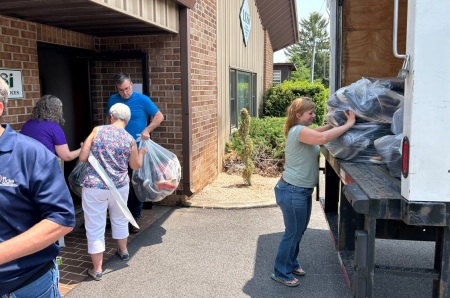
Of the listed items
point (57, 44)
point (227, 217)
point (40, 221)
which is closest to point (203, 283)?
point (227, 217)

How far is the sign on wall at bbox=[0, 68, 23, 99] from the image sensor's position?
4152 millimetres

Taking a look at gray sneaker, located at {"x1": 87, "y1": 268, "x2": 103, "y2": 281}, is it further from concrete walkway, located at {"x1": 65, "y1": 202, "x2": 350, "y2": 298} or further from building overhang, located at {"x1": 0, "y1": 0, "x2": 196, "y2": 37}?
building overhang, located at {"x1": 0, "y1": 0, "x2": 196, "y2": 37}

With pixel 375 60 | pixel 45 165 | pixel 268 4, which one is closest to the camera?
pixel 45 165

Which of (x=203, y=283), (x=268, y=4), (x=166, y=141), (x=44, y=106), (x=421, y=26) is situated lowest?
(x=203, y=283)

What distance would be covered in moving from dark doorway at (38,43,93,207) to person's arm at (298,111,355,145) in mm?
3527

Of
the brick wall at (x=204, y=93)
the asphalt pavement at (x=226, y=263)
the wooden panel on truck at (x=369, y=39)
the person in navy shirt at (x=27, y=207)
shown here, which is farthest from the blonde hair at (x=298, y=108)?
the brick wall at (x=204, y=93)

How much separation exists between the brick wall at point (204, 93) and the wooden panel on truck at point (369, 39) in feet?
9.46

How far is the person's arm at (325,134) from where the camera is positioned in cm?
308

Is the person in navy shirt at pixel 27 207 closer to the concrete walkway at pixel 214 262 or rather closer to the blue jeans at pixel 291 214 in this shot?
the concrete walkway at pixel 214 262

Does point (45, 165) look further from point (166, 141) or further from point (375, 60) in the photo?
point (166, 141)

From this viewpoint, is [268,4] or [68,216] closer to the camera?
[68,216]

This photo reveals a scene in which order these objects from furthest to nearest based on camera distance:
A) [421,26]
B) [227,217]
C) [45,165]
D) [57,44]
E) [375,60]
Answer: [227,217]
[57,44]
[375,60]
[421,26]
[45,165]

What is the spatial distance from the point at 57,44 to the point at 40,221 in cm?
409

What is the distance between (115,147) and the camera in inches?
153
